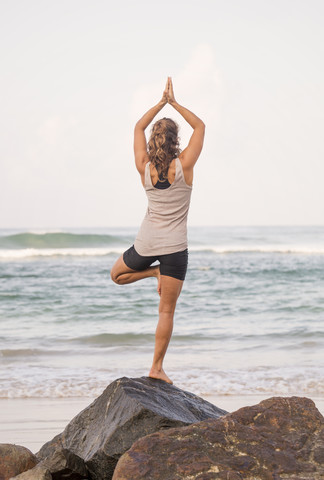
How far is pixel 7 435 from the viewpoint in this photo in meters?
5.20

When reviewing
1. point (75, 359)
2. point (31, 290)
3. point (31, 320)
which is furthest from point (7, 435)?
point (31, 290)

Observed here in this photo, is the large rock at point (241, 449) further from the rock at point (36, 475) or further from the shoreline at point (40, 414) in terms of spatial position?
the shoreline at point (40, 414)

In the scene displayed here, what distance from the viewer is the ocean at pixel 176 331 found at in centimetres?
732

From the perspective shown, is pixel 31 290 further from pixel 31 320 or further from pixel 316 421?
pixel 316 421

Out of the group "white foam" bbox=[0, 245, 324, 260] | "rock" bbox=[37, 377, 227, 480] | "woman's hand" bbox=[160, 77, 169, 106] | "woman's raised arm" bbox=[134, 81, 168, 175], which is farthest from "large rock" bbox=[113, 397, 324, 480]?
"white foam" bbox=[0, 245, 324, 260]

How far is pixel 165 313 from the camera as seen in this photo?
180 inches

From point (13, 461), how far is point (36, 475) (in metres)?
0.34

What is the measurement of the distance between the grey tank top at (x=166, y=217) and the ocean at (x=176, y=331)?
294 centimetres

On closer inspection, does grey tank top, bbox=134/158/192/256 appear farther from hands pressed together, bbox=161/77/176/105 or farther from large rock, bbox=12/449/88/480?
large rock, bbox=12/449/88/480

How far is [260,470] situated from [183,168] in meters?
2.17

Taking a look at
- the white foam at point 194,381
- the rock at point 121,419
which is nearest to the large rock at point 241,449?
the rock at point 121,419

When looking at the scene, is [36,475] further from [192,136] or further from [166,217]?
[192,136]

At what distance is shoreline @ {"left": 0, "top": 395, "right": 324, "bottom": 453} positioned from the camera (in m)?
5.14

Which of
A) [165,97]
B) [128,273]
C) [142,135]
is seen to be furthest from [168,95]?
[128,273]
